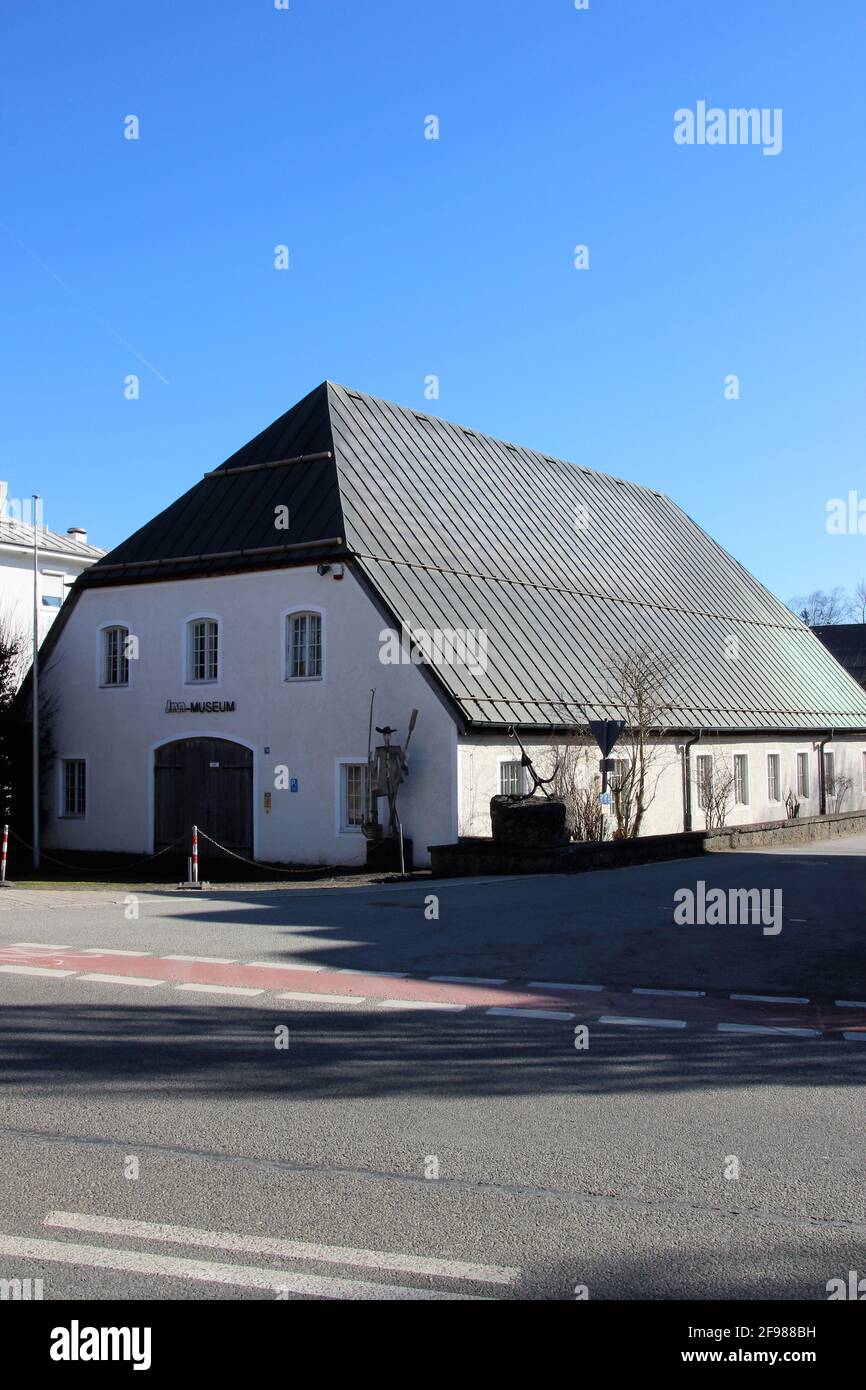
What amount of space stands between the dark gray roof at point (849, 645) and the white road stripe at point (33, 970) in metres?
68.4

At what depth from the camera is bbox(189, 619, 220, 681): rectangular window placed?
2852 centimetres

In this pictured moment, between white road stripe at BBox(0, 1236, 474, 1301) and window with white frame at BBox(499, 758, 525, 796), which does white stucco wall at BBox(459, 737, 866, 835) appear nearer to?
window with white frame at BBox(499, 758, 525, 796)

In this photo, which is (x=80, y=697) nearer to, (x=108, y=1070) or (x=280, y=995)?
(x=280, y=995)

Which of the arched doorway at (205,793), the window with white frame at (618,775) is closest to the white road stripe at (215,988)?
the arched doorway at (205,793)

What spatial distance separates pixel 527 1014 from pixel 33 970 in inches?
183

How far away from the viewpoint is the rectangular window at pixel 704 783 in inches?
1272

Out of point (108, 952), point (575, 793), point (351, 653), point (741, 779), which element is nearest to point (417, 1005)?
point (108, 952)

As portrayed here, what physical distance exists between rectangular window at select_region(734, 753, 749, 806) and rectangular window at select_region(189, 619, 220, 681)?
14595mm

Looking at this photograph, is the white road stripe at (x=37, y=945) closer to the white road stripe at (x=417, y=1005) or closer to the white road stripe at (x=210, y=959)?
the white road stripe at (x=210, y=959)

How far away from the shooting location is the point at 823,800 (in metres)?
39.3

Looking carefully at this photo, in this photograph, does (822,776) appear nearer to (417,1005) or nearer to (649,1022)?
(649,1022)

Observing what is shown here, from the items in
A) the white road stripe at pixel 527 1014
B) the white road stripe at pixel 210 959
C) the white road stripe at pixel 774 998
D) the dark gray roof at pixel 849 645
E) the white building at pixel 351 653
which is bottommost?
the white road stripe at pixel 774 998

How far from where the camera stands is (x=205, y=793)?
92.5 feet
